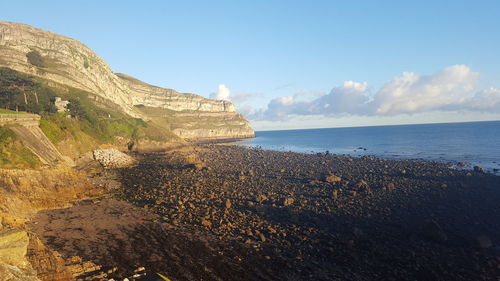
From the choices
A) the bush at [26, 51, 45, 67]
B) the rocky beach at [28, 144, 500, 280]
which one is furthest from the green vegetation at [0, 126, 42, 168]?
the bush at [26, 51, 45, 67]

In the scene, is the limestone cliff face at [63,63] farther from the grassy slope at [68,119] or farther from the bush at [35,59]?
the grassy slope at [68,119]

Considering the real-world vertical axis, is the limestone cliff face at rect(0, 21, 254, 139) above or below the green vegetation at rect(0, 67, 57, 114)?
above

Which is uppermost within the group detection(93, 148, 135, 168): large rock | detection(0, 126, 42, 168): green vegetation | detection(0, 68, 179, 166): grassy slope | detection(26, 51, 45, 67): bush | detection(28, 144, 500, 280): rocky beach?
detection(26, 51, 45, 67): bush

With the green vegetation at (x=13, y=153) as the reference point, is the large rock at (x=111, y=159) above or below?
below

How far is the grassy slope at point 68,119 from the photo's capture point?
Result: 1755 inches

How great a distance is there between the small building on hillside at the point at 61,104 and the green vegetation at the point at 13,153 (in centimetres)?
3376

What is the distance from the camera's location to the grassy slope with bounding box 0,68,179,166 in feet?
146

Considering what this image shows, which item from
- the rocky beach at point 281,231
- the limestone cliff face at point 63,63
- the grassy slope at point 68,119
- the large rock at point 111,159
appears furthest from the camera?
the limestone cliff face at point 63,63

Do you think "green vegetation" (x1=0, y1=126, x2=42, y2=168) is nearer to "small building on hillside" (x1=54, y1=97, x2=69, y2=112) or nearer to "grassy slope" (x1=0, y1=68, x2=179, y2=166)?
"grassy slope" (x1=0, y1=68, x2=179, y2=166)

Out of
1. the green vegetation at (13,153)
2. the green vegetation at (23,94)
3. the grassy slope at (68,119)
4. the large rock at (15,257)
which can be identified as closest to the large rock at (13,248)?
the large rock at (15,257)

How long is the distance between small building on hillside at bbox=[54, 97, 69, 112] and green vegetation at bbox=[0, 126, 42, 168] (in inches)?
1329

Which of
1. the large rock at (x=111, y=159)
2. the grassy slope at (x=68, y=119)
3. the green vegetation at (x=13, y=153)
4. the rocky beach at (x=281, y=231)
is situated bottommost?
the rocky beach at (x=281, y=231)

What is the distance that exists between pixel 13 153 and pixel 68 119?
29.3m

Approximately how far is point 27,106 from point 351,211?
69.0 metres
